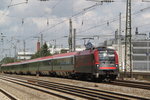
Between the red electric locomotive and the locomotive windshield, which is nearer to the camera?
the red electric locomotive

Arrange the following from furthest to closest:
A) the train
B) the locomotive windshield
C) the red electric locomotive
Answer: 1. the locomotive windshield
2. the train
3. the red electric locomotive

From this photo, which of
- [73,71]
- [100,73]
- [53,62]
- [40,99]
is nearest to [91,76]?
[100,73]

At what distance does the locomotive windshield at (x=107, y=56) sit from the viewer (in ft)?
90.3

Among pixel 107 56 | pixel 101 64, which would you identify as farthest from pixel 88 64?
pixel 107 56

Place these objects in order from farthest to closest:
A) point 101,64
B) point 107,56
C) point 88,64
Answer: point 88,64 < point 107,56 < point 101,64

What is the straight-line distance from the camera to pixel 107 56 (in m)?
27.8

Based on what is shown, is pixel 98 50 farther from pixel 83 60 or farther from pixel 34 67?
pixel 34 67

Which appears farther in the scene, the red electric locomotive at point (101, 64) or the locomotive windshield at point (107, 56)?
the locomotive windshield at point (107, 56)

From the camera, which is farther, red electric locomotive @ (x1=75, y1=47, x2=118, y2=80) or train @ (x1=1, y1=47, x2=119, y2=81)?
train @ (x1=1, y1=47, x2=119, y2=81)

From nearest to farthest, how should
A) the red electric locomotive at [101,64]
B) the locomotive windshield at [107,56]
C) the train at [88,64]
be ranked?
1. the red electric locomotive at [101,64]
2. the train at [88,64]
3. the locomotive windshield at [107,56]

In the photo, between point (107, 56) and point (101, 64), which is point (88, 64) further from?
point (107, 56)

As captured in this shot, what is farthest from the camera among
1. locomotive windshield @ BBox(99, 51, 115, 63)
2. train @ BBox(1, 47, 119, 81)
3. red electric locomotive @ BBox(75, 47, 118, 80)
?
locomotive windshield @ BBox(99, 51, 115, 63)

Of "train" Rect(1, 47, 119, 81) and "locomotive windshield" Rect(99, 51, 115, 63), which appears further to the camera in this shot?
"locomotive windshield" Rect(99, 51, 115, 63)

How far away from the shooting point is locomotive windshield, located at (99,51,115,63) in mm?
27538
